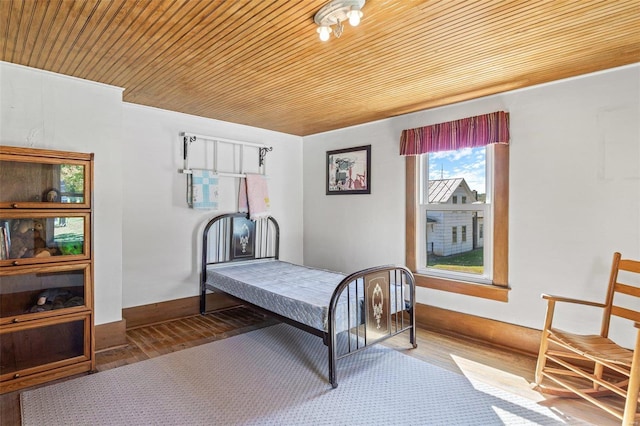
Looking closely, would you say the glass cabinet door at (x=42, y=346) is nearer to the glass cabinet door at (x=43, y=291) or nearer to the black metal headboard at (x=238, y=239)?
the glass cabinet door at (x=43, y=291)

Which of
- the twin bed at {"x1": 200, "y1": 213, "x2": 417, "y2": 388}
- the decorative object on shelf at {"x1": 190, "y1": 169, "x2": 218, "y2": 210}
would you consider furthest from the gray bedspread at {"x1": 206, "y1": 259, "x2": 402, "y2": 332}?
the decorative object on shelf at {"x1": 190, "y1": 169, "x2": 218, "y2": 210}

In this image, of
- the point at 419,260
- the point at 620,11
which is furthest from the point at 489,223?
the point at 620,11

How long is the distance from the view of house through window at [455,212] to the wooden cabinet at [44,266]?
3366mm

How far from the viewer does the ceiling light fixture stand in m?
1.78

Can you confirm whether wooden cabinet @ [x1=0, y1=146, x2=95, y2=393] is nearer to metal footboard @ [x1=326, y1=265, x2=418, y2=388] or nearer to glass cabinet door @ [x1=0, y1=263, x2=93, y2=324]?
glass cabinet door @ [x1=0, y1=263, x2=93, y2=324]

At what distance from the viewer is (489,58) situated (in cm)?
250

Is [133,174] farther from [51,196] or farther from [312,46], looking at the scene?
[312,46]

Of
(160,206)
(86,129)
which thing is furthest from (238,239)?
(86,129)

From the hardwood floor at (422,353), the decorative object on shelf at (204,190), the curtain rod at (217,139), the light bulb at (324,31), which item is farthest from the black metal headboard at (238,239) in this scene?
the light bulb at (324,31)

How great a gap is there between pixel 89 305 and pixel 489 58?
368 cm

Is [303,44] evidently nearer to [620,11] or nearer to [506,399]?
[620,11]

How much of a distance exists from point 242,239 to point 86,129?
2181mm

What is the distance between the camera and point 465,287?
3500mm

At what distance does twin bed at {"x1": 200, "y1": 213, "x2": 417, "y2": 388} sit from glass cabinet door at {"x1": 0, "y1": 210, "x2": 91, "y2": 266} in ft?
4.85
